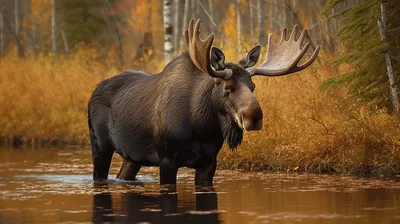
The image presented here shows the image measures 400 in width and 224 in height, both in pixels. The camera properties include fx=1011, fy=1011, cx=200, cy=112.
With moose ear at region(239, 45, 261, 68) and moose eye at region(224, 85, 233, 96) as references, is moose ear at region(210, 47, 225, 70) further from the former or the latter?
moose ear at region(239, 45, 261, 68)

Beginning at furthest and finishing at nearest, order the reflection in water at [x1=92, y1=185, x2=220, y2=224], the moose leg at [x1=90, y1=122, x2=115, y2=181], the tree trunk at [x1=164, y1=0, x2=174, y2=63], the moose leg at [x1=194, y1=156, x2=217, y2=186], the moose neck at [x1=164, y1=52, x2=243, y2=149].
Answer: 1. the tree trunk at [x1=164, y1=0, x2=174, y2=63]
2. the moose leg at [x1=90, y1=122, x2=115, y2=181]
3. the moose leg at [x1=194, y1=156, x2=217, y2=186]
4. the moose neck at [x1=164, y1=52, x2=243, y2=149]
5. the reflection in water at [x1=92, y1=185, x2=220, y2=224]

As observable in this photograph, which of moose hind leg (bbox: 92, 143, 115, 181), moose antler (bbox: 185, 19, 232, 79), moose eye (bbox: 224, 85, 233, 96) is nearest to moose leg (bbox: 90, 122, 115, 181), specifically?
moose hind leg (bbox: 92, 143, 115, 181)

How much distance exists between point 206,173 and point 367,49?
3.50 m

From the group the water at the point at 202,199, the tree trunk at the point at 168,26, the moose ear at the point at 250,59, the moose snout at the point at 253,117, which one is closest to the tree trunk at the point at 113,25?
the tree trunk at the point at 168,26

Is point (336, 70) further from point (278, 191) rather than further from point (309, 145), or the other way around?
point (278, 191)

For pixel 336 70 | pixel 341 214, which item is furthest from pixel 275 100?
pixel 341 214

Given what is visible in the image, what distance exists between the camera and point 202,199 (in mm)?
11234

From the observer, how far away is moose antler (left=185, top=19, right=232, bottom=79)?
464 inches

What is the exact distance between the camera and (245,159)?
16.0 m

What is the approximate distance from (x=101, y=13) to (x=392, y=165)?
33785 millimetres

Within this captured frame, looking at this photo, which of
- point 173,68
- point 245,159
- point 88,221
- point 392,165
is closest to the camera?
point 88,221

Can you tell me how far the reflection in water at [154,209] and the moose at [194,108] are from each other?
21.8 inches

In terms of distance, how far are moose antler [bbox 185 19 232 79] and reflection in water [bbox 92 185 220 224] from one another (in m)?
1.43

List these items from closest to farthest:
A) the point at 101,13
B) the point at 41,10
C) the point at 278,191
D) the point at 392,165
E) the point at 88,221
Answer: the point at 88,221 → the point at 278,191 → the point at 392,165 → the point at 101,13 → the point at 41,10
